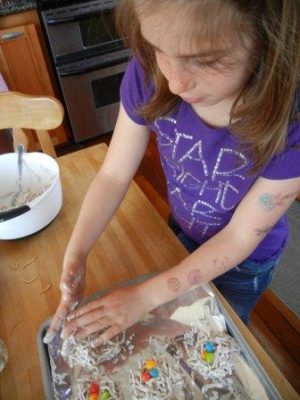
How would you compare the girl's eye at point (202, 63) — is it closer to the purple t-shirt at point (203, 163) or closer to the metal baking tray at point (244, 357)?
the purple t-shirt at point (203, 163)

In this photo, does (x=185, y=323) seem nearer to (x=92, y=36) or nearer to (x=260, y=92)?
(x=260, y=92)

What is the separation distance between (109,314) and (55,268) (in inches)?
6.9

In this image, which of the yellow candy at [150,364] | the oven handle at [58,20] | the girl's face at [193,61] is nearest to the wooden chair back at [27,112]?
the girl's face at [193,61]

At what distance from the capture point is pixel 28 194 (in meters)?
0.81

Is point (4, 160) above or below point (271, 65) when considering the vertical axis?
below

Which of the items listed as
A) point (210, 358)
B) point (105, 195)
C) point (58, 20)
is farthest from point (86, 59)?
point (210, 358)

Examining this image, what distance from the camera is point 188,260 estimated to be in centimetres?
59

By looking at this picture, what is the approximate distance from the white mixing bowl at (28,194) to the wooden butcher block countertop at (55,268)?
0.04 metres

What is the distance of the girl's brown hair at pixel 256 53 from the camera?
14.4 inches

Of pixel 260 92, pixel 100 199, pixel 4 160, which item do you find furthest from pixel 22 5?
pixel 260 92

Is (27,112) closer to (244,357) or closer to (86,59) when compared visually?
(244,357)

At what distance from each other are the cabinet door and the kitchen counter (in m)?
0.07

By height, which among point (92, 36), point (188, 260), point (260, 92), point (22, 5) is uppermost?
point (260, 92)

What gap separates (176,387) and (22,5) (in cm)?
180
